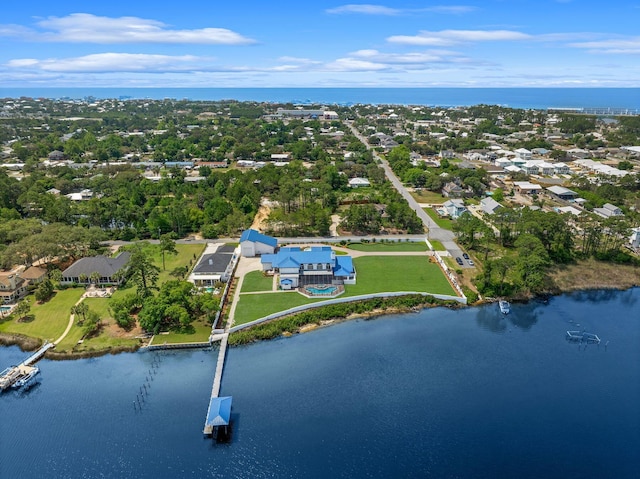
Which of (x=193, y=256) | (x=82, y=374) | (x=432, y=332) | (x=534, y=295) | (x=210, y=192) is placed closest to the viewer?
(x=82, y=374)

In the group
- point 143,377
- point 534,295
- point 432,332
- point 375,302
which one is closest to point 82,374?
point 143,377

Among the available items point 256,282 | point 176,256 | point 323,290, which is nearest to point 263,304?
point 256,282

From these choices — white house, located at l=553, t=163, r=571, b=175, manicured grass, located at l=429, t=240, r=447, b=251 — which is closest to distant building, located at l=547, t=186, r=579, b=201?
white house, located at l=553, t=163, r=571, b=175

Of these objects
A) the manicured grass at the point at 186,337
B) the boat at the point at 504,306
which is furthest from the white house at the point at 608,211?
the manicured grass at the point at 186,337

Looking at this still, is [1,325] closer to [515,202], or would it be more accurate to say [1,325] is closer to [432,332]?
[432,332]

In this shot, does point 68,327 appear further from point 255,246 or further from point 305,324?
point 255,246

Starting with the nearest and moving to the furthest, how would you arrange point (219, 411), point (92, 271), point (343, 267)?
point (219, 411)
point (92, 271)
point (343, 267)

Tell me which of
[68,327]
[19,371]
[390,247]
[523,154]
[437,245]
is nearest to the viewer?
[19,371]
